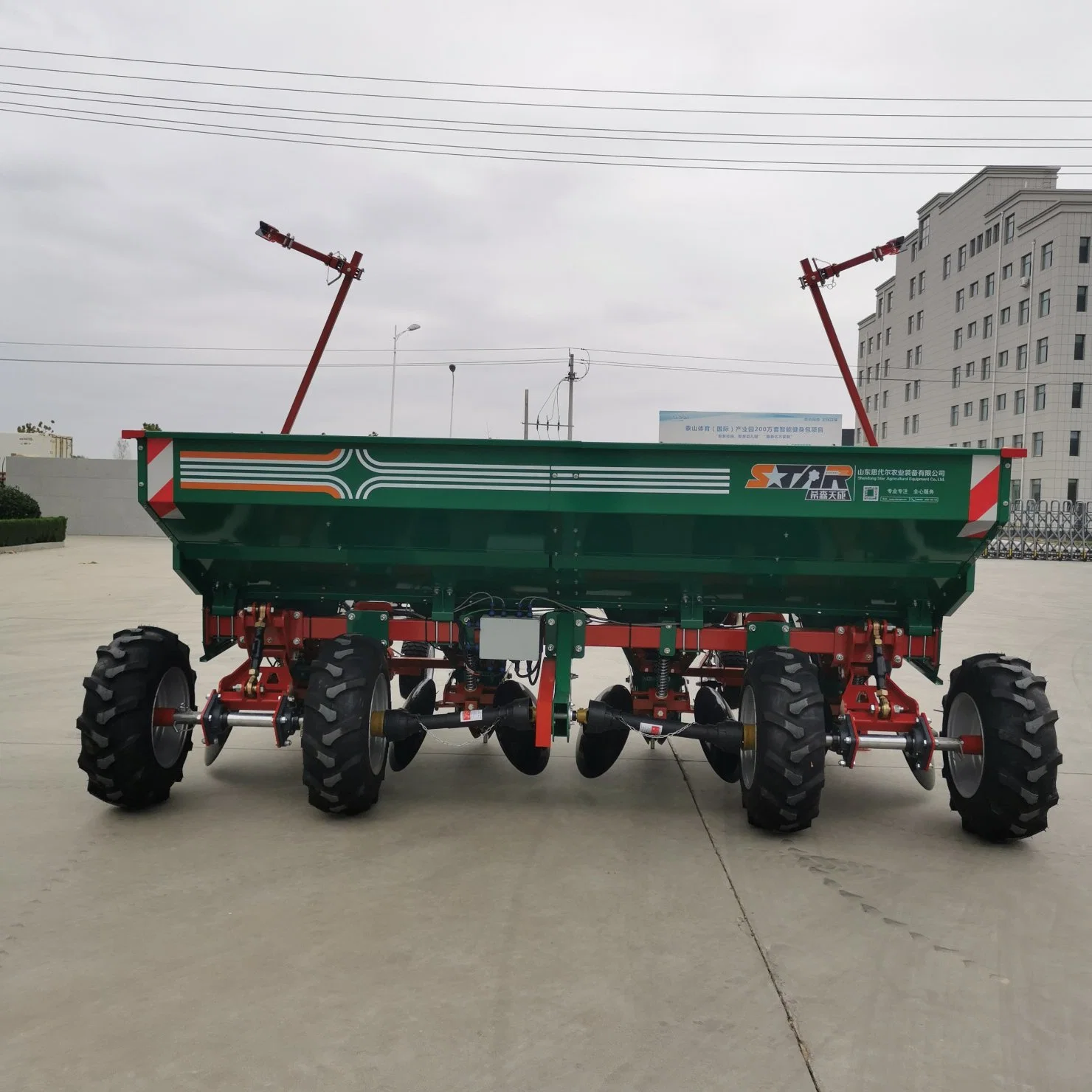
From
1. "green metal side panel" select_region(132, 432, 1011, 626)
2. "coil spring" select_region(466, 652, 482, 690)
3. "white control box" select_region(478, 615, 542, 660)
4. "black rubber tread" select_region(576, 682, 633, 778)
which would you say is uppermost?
"green metal side panel" select_region(132, 432, 1011, 626)

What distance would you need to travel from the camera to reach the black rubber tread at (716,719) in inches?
240

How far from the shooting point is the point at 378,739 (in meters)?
5.15

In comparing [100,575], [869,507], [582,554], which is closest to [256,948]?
[582,554]

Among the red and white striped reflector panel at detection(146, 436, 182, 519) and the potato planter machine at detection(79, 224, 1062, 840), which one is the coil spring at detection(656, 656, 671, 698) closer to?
the potato planter machine at detection(79, 224, 1062, 840)

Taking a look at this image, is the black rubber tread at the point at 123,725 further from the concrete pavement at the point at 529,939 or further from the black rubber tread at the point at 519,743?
the black rubber tread at the point at 519,743

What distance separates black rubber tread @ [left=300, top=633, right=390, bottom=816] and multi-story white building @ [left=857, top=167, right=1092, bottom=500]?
40989mm

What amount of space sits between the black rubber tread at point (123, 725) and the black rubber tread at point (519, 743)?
6.27 ft

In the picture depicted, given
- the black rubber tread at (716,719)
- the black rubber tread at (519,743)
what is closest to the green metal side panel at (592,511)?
the black rubber tread at (519,743)

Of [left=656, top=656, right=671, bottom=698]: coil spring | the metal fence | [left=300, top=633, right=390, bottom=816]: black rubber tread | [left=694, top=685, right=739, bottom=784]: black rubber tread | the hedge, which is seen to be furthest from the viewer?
the metal fence

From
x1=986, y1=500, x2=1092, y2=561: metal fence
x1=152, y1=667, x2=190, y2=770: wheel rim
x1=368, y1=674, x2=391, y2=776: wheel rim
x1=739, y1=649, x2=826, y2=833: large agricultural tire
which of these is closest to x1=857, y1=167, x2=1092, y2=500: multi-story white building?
x1=986, y1=500, x2=1092, y2=561: metal fence

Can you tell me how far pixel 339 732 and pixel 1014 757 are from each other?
3273 millimetres

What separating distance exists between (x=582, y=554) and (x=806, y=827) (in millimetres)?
1785

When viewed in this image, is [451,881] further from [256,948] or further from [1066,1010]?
[1066,1010]

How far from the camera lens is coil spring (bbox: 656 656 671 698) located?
5.66 m
